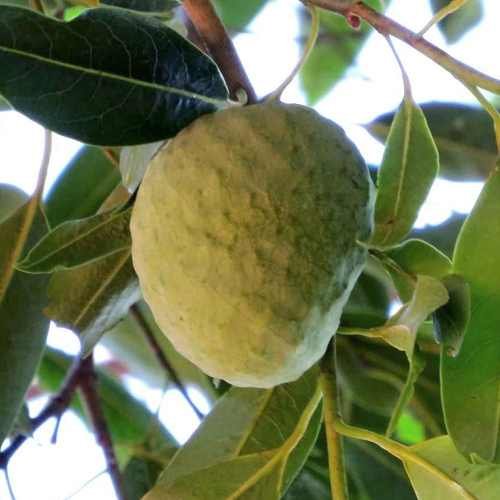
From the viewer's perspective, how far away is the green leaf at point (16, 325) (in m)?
0.93

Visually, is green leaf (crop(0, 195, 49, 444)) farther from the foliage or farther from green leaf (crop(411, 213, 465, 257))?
green leaf (crop(411, 213, 465, 257))

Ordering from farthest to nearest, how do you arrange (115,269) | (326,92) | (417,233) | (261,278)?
1. (326,92)
2. (417,233)
3. (115,269)
4. (261,278)

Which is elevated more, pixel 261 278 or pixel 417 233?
pixel 261 278

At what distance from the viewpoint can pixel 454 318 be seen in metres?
0.71

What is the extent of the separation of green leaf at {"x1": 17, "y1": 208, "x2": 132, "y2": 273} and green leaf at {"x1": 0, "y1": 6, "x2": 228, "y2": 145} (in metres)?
0.08

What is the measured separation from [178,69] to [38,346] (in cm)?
31

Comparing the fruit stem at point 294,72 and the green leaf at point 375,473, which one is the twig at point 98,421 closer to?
the green leaf at point 375,473

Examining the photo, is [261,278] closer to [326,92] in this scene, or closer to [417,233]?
[417,233]

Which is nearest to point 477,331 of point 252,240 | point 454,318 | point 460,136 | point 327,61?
point 454,318

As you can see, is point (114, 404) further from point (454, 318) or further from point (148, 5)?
point (454, 318)

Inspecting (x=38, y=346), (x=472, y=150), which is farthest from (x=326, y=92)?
(x=38, y=346)

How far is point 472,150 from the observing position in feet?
4.01

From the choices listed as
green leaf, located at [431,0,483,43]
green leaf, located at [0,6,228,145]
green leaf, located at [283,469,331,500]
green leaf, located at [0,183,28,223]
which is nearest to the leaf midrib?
green leaf, located at [0,6,228,145]

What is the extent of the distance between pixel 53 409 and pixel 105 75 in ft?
1.65
